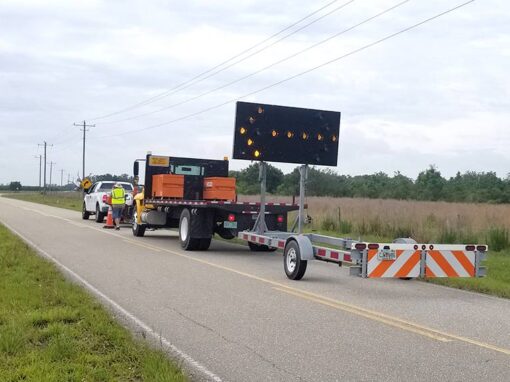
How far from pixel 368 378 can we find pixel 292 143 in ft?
26.9

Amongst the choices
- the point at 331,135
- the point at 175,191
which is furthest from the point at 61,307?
the point at 175,191

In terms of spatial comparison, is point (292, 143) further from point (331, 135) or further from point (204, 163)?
point (204, 163)

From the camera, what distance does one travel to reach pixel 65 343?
5605 millimetres

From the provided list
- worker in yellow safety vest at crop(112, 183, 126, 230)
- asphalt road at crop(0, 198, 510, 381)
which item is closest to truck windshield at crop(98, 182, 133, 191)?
worker in yellow safety vest at crop(112, 183, 126, 230)

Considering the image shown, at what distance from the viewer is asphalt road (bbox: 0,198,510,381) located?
18.4 feet

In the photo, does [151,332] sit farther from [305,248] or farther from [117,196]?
[117,196]

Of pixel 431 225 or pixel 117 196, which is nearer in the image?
pixel 431 225

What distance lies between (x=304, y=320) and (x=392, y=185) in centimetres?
7185

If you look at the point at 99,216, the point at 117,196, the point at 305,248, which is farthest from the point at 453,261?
the point at 99,216

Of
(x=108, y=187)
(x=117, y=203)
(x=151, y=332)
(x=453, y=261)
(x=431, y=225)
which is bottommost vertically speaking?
(x=151, y=332)

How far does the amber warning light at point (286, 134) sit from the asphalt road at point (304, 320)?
2371 mm

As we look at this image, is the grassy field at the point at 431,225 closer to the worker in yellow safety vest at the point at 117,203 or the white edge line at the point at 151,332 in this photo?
the worker in yellow safety vest at the point at 117,203

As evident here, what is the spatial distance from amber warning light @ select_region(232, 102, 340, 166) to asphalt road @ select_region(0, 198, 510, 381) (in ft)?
7.78

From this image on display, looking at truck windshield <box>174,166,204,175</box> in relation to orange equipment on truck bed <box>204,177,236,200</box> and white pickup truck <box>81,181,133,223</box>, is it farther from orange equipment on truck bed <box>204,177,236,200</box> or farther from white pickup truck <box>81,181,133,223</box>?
white pickup truck <box>81,181,133,223</box>
